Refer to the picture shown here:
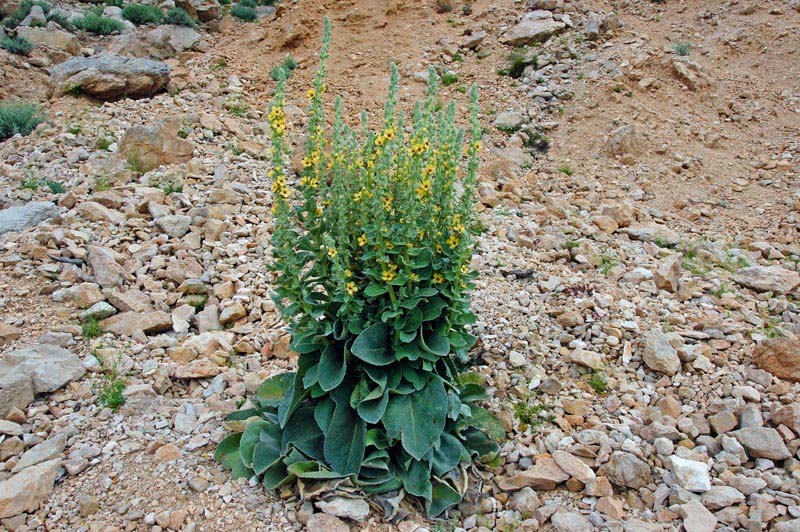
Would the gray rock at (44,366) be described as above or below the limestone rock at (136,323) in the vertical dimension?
above

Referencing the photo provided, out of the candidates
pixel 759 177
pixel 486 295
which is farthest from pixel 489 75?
pixel 486 295

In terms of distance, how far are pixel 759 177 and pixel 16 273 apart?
350 inches

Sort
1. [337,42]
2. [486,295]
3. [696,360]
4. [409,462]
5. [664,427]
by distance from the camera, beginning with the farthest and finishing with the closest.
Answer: [337,42], [486,295], [696,360], [664,427], [409,462]

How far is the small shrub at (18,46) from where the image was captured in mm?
11859

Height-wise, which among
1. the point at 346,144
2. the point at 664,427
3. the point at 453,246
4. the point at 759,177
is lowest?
the point at 759,177

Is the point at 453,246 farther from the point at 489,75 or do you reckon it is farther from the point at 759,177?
the point at 489,75

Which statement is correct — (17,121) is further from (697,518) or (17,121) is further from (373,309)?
(697,518)

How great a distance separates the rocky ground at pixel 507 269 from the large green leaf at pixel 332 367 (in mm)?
641

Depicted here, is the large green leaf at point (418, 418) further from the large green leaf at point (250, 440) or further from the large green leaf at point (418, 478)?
the large green leaf at point (250, 440)

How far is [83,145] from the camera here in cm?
790

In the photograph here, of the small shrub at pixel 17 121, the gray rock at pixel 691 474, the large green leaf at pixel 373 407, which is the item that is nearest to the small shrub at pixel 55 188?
the small shrub at pixel 17 121

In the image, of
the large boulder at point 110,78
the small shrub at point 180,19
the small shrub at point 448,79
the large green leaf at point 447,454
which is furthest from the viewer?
the small shrub at point 180,19

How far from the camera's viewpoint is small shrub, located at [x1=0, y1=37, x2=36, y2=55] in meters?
11.9

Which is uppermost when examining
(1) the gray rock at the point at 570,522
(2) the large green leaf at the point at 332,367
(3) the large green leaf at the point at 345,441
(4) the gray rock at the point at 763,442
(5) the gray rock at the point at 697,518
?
(2) the large green leaf at the point at 332,367
